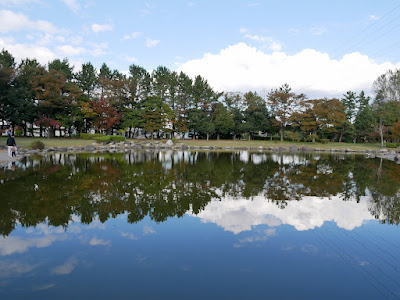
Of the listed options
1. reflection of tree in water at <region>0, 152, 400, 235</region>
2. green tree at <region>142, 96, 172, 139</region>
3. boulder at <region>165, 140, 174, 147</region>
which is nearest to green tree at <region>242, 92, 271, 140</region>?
green tree at <region>142, 96, 172, 139</region>

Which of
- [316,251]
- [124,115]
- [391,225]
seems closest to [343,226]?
[391,225]

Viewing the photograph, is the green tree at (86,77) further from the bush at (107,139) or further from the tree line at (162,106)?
the bush at (107,139)

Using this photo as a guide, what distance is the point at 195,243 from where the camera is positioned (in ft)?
16.2

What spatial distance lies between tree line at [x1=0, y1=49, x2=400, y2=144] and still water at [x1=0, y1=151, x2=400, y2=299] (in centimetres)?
3017

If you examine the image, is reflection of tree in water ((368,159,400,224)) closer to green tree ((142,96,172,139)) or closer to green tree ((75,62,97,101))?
green tree ((142,96,172,139))

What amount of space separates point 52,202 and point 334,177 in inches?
453

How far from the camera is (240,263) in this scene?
4.20 meters

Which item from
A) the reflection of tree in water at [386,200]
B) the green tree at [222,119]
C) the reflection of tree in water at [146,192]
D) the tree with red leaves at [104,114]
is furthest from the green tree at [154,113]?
the reflection of tree in water at [386,200]

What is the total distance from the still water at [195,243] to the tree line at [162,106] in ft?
99.0

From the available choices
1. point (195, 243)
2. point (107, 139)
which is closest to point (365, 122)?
point (107, 139)

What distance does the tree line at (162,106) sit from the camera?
3478 centimetres

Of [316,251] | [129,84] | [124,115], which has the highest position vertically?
[129,84]

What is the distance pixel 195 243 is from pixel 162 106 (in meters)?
36.6

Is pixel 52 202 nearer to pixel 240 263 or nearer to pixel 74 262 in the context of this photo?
pixel 74 262
